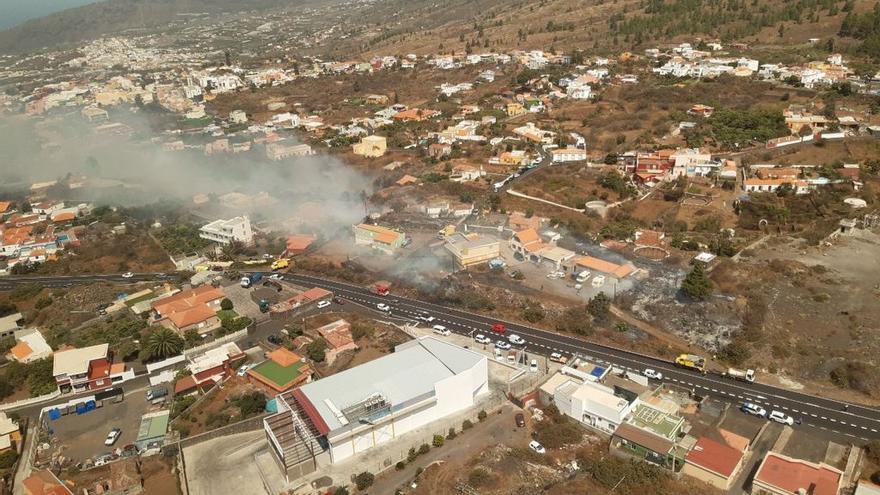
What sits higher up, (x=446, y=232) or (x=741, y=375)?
(x=446, y=232)

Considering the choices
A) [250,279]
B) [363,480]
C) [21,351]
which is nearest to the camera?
[363,480]

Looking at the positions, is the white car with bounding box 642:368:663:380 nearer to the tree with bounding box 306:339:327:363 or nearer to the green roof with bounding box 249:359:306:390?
the tree with bounding box 306:339:327:363

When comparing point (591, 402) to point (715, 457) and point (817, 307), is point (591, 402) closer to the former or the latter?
point (715, 457)

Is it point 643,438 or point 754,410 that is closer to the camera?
point 643,438

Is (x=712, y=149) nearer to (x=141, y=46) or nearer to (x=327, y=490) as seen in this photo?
(x=327, y=490)

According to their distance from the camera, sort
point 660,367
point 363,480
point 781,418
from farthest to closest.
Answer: point 660,367 → point 781,418 → point 363,480

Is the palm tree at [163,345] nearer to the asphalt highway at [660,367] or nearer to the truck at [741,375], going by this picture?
the asphalt highway at [660,367]

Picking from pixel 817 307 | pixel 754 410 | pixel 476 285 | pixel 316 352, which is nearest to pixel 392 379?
pixel 316 352
